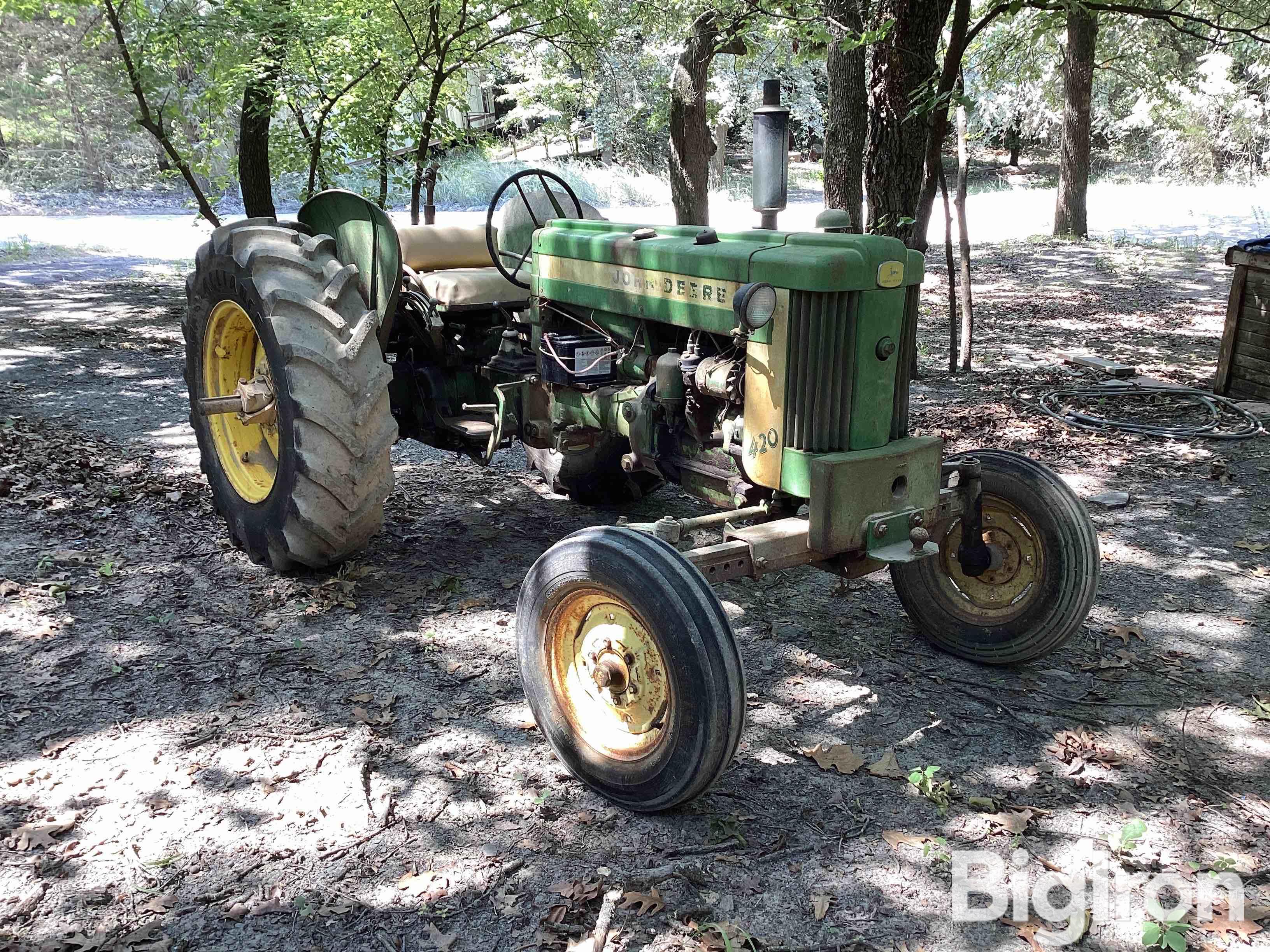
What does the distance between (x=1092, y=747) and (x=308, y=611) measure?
296 cm

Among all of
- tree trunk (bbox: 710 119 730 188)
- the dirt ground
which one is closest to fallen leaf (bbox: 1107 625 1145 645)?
the dirt ground

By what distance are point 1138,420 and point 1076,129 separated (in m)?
10.5

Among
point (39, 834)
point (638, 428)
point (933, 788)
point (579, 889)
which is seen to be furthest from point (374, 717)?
point (933, 788)

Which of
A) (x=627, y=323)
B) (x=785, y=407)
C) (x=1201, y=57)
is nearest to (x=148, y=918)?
(x=785, y=407)

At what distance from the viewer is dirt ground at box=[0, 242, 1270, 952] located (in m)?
2.55

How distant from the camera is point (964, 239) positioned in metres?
7.60

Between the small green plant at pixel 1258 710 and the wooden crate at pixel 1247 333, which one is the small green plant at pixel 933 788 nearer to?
the small green plant at pixel 1258 710

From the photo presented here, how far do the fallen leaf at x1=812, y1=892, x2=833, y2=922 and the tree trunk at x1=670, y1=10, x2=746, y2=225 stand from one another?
997 cm

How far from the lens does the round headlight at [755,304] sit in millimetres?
3133

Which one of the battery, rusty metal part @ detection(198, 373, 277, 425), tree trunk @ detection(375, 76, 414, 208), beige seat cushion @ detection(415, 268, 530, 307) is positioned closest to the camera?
the battery

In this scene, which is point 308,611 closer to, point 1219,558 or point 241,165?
point 1219,558

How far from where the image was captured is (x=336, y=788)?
9.95ft

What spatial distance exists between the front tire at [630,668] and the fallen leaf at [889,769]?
2.20 ft

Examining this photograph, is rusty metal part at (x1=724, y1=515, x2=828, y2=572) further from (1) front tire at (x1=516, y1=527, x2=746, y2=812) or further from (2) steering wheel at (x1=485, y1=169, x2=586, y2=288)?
(2) steering wheel at (x1=485, y1=169, x2=586, y2=288)
